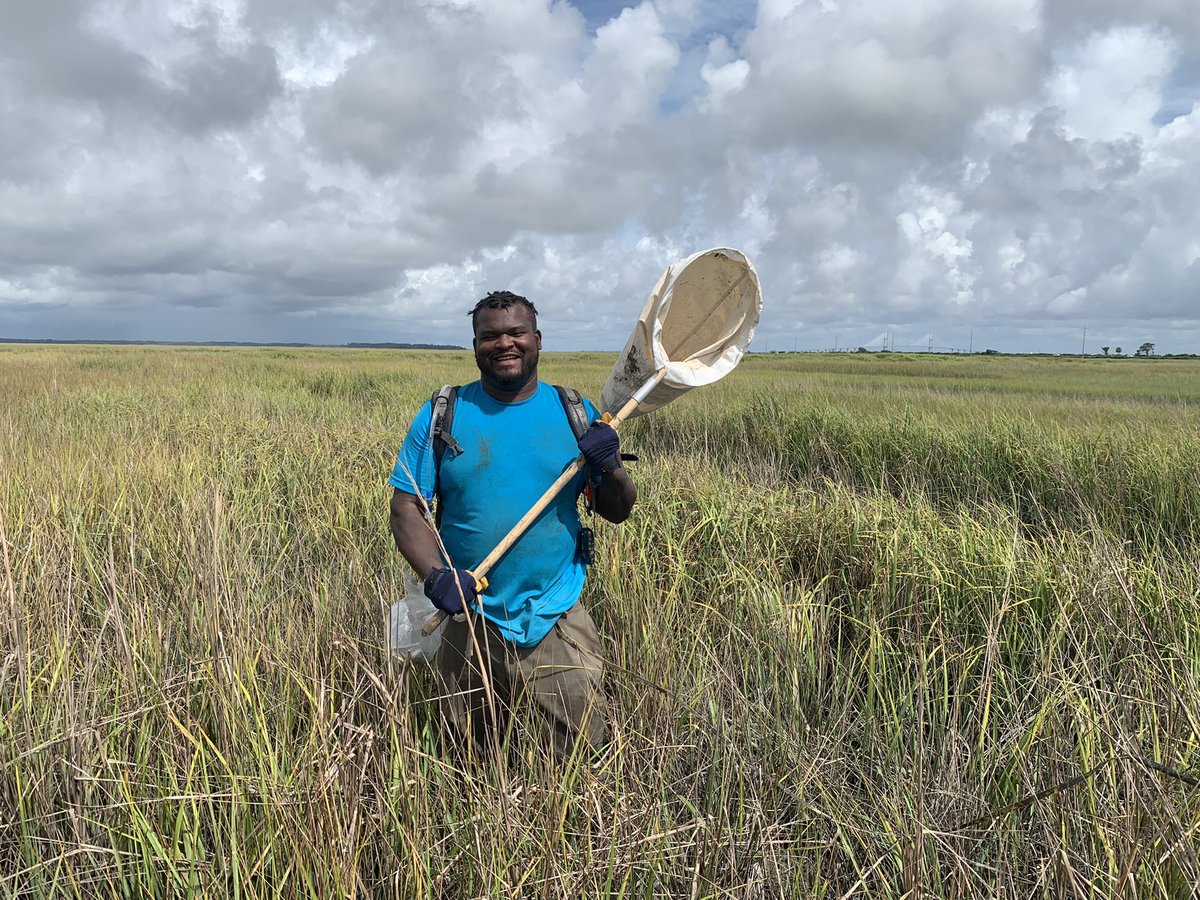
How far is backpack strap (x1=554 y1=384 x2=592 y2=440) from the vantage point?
2328 mm

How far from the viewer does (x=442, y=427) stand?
221 cm

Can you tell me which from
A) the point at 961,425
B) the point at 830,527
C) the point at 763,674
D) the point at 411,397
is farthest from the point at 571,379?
the point at 763,674

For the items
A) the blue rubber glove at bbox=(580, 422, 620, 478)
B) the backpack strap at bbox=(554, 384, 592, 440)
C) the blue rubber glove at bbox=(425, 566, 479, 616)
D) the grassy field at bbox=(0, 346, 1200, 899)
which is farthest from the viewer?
the backpack strap at bbox=(554, 384, 592, 440)

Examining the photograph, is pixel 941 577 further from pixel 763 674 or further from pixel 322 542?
pixel 322 542

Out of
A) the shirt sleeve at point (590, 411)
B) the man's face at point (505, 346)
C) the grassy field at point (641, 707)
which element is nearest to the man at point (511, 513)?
the man's face at point (505, 346)

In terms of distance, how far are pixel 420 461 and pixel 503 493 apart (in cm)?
31

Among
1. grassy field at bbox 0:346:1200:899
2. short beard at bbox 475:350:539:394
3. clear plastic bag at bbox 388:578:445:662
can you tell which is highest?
short beard at bbox 475:350:539:394

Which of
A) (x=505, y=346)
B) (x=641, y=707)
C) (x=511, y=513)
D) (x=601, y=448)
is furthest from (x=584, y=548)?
(x=505, y=346)

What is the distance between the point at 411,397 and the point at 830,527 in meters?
10.7

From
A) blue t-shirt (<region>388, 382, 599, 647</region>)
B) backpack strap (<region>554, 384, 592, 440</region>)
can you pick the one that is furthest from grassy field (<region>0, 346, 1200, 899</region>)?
backpack strap (<region>554, 384, 592, 440</region>)

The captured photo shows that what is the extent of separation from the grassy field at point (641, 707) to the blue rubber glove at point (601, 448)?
0.72 meters

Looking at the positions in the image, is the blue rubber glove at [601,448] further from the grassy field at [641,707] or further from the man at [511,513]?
the grassy field at [641,707]

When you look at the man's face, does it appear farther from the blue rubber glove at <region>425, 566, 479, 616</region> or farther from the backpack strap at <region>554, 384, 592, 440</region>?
the blue rubber glove at <region>425, 566, 479, 616</region>

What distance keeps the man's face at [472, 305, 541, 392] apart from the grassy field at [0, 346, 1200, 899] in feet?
3.28
